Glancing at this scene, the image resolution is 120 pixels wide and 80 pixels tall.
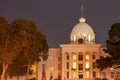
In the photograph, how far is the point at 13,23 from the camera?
203 feet

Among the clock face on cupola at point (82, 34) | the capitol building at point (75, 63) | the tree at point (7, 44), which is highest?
the clock face on cupola at point (82, 34)

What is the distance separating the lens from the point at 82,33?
117m

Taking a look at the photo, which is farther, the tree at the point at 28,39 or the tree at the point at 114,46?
the tree at the point at 114,46

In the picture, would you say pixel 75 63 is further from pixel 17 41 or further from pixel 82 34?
pixel 17 41

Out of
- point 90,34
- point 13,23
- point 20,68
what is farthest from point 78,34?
point 13,23

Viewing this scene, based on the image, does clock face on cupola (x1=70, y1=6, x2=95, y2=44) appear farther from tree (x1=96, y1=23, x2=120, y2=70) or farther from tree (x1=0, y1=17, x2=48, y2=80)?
tree (x1=0, y1=17, x2=48, y2=80)

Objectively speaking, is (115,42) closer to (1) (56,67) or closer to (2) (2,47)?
(2) (2,47)

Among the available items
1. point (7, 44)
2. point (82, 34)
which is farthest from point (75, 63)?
point (7, 44)

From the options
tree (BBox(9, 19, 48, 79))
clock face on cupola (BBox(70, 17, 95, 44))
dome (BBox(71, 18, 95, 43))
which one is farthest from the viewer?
dome (BBox(71, 18, 95, 43))

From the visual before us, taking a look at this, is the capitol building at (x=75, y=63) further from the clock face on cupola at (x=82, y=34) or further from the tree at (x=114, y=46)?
the tree at (x=114, y=46)

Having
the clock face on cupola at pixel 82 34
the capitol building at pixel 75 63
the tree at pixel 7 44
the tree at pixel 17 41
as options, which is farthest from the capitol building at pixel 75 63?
the tree at pixel 7 44

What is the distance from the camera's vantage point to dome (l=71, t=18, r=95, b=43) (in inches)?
4592

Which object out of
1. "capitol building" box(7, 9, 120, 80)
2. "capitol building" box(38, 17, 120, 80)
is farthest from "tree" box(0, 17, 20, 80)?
"capitol building" box(38, 17, 120, 80)

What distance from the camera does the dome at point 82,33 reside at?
11662 centimetres
